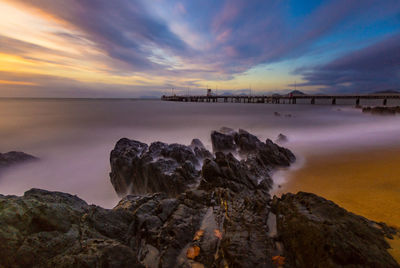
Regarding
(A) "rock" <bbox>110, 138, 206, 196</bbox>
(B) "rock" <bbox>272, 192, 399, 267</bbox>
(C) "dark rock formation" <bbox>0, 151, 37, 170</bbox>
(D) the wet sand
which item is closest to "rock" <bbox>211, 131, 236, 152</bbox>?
(A) "rock" <bbox>110, 138, 206, 196</bbox>

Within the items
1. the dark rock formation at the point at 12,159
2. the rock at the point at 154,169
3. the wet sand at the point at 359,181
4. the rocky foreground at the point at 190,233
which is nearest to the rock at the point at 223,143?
the rock at the point at 154,169

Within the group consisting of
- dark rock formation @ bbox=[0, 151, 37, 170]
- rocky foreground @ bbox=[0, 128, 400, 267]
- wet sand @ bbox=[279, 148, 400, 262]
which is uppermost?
rocky foreground @ bbox=[0, 128, 400, 267]

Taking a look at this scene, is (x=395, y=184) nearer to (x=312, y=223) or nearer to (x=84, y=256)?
(x=312, y=223)

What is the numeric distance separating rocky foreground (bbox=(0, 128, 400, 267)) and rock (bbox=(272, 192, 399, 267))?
13mm

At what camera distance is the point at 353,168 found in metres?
8.94

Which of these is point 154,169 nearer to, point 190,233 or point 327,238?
point 190,233

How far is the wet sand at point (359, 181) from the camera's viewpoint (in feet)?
17.3

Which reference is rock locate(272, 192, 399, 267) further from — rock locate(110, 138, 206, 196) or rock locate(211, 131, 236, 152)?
rock locate(211, 131, 236, 152)

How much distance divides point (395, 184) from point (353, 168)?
7.30 ft

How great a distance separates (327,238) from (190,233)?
7.95 feet

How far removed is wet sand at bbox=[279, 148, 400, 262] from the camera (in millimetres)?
5277

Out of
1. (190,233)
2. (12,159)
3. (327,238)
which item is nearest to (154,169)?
(190,233)

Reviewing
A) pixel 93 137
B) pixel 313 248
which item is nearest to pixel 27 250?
pixel 313 248

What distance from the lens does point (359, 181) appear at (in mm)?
7438
